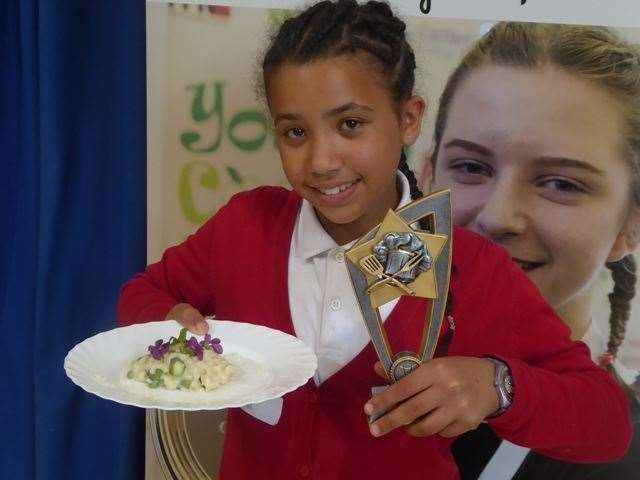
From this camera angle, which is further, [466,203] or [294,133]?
Result: [466,203]

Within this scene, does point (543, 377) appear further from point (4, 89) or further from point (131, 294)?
point (4, 89)

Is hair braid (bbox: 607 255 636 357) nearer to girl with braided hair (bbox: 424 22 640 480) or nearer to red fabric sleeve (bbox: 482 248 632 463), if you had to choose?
girl with braided hair (bbox: 424 22 640 480)

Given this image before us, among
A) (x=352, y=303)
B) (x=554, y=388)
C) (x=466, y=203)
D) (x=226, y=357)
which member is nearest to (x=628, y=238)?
(x=466, y=203)

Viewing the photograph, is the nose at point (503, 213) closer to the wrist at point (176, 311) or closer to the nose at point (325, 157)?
the nose at point (325, 157)

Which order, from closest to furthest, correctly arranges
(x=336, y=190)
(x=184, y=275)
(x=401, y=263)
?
(x=401, y=263) → (x=336, y=190) → (x=184, y=275)

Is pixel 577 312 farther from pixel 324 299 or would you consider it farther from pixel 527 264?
pixel 324 299

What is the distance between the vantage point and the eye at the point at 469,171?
1.03 meters

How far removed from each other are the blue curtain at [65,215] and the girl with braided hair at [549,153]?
1.46ft

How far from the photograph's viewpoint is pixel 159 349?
2.65 ft

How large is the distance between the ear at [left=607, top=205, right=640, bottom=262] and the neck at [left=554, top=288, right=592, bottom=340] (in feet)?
0.21

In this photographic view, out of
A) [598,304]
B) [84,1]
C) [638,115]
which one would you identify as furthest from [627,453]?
[84,1]

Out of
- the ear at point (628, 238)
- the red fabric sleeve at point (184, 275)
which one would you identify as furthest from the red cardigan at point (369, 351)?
the ear at point (628, 238)

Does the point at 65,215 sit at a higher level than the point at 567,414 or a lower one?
higher

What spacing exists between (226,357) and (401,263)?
0.25 m
